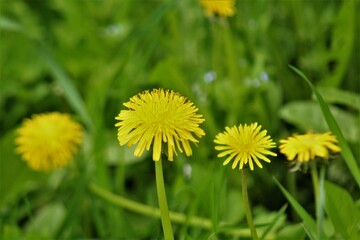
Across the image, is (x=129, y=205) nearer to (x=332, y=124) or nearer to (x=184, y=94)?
(x=184, y=94)

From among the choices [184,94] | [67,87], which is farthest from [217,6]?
[67,87]

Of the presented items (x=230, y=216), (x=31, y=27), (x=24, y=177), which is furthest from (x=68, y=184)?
(x=31, y=27)

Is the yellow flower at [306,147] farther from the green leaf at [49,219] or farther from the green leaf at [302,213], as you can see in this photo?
the green leaf at [49,219]

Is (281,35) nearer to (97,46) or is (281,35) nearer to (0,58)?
(97,46)

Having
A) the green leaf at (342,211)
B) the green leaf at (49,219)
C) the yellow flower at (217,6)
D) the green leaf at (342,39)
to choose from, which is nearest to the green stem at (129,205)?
the green leaf at (49,219)

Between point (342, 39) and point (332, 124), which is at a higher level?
point (342, 39)
